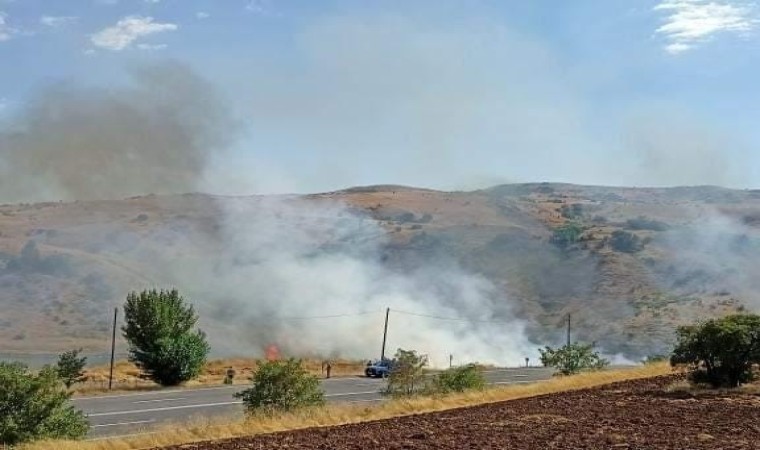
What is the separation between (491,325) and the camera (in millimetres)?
92625

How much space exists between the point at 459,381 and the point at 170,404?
1367cm

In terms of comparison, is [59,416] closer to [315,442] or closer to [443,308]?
[315,442]

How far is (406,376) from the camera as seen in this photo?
1134 inches

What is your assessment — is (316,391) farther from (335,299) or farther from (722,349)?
(335,299)

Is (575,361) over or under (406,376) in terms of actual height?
over

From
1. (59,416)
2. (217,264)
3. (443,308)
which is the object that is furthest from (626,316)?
(59,416)

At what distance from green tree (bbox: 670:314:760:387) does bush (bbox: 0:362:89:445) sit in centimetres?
1759

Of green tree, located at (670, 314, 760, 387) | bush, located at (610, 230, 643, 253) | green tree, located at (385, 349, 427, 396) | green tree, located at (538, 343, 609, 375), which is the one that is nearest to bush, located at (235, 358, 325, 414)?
green tree, located at (385, 349, 427, 396)

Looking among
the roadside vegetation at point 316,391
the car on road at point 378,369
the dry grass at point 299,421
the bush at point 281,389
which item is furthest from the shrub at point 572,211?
the bush at point 281,389

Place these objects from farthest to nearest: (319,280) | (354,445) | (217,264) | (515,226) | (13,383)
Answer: (515,226) < (217,264) < (319,280) < (13,383) < (354,445)

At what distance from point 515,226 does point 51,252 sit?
2566 inches

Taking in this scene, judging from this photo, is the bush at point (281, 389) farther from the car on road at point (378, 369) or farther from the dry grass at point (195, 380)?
the car on road at point (378, 369)

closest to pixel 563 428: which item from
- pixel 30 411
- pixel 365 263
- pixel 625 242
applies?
pixel 30 411

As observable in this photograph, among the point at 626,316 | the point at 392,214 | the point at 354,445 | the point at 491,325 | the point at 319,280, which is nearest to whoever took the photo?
the point at 354,445
